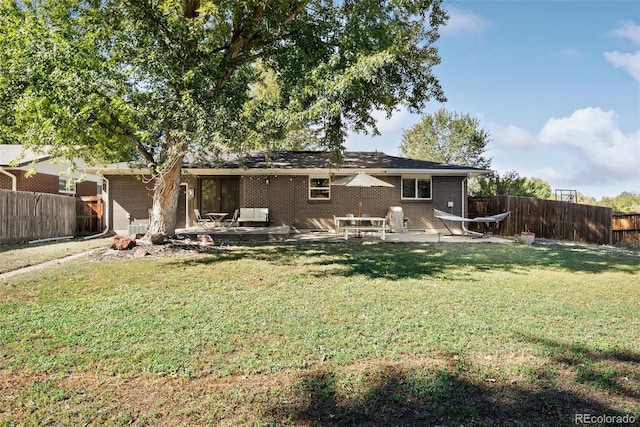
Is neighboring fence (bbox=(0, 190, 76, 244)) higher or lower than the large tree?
lower

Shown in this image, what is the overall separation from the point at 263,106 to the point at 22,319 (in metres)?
6.70

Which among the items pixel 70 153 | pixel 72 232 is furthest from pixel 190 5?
pixel 72 232

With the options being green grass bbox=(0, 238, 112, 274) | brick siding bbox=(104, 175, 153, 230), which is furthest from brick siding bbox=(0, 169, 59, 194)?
green grass bbox=(0, 238, 112, 274)

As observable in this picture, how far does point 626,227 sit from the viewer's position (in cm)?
1678

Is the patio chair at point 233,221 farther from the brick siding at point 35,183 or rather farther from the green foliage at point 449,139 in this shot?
the green foliage at point 449,139

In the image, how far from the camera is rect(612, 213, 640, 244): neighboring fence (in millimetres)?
16641

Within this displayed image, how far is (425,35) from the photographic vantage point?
11453mm

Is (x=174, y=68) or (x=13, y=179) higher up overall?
(x=174, y=68)

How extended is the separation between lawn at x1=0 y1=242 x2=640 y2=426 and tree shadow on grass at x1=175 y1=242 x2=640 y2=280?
785mm
